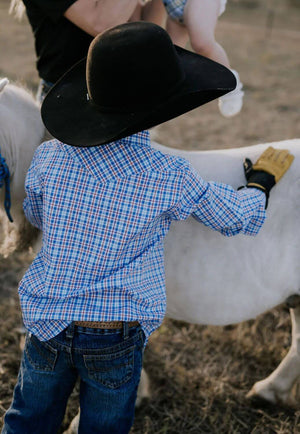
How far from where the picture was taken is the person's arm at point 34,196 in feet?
4.96

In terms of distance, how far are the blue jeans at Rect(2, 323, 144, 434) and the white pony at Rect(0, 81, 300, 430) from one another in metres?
0.41

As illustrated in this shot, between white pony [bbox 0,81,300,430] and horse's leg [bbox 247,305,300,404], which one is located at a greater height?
white pony [bbox 0,81,300,430]

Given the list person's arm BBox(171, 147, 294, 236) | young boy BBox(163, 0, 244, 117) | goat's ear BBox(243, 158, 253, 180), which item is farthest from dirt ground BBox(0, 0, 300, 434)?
person's arm BBox(171, 147, 294, 236)

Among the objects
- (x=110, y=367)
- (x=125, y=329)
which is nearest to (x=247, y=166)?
(x=125, y=329)

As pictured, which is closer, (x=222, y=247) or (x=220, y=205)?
(x=220, y=205)

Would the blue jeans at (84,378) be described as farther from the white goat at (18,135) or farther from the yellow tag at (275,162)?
the yellow tag at (275,162)

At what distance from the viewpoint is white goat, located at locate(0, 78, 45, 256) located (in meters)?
1.78

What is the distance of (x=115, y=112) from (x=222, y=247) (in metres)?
0.74

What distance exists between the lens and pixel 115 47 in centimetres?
127

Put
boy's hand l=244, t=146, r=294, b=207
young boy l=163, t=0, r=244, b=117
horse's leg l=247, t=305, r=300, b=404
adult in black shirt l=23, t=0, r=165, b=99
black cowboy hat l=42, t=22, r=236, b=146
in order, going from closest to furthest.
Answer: black cowboy hat l=42, t=22, r=236, b=146, boy's hand l=244, t=146, r=294, b=207, adult in black shirt l=23, t=0, r=165, b=99, young boy l=163, t=0, r=244, b=117, horse's leg l=247, t=305, r=300, b=404

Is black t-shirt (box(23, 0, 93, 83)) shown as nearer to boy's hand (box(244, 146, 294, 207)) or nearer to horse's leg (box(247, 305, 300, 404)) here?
boy's hand (box(244, 146, 294, 207))

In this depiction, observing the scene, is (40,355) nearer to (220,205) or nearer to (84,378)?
(84,378)

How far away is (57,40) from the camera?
1955 millimetres

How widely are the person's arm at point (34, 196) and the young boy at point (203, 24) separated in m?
0.84
